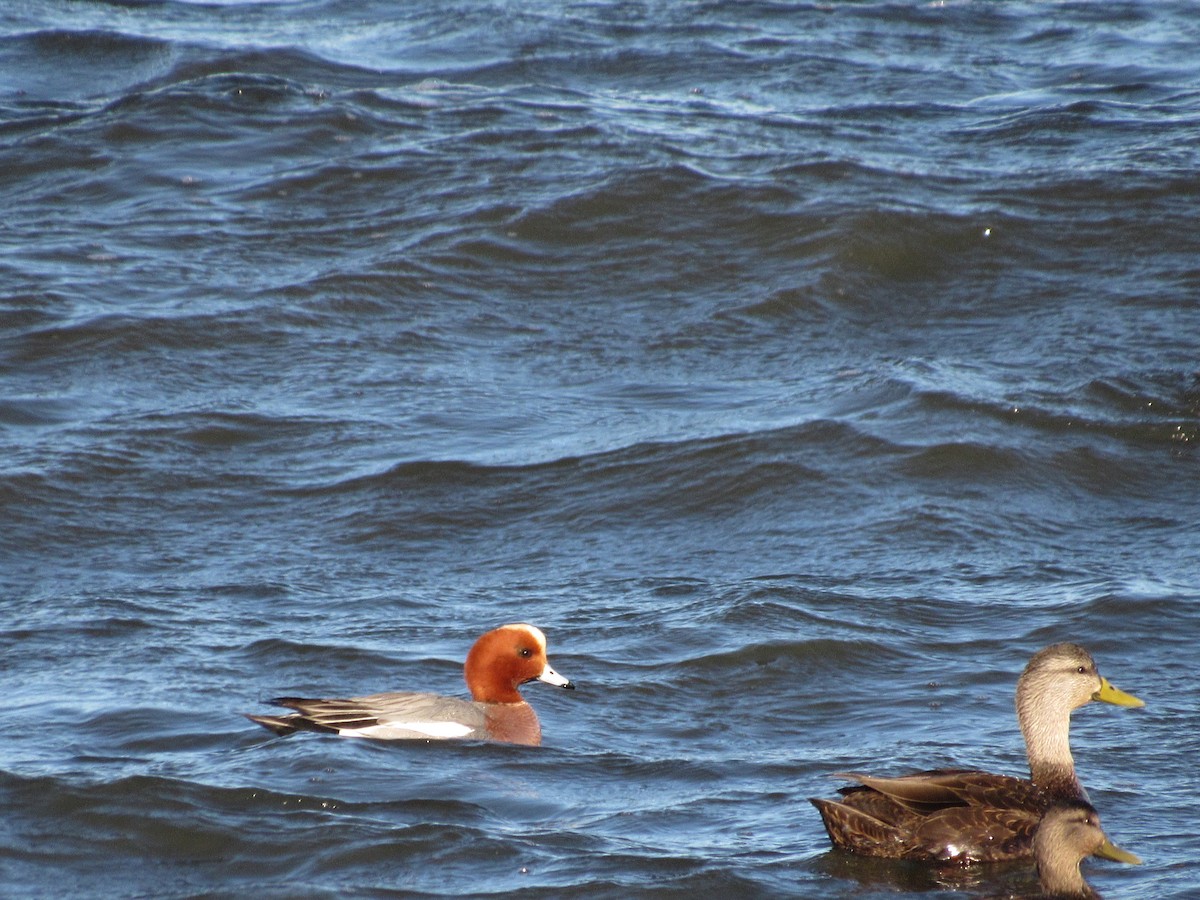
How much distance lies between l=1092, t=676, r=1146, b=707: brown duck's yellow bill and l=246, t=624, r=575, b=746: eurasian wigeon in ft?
7.22

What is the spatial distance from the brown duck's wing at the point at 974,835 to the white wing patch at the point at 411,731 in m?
2.11

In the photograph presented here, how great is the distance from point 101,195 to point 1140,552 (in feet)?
30.1

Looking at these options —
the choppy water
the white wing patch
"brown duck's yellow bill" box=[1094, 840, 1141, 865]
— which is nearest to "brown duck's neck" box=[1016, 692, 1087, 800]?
the choppy water

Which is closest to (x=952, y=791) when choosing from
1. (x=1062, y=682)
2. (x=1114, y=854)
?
(x=1114, y=854)

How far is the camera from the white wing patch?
721cm

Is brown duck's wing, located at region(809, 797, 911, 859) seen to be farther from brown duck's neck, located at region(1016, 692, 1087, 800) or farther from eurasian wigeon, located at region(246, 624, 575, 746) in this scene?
eurasian wigeon, located at region(246, 624, 575, 746)

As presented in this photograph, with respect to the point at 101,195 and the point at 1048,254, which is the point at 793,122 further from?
the point at 101,195

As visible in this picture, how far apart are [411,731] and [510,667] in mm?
567

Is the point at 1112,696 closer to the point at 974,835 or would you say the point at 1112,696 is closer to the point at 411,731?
the point at 974,835

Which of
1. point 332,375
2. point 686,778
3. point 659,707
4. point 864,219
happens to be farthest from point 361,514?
point 864,219

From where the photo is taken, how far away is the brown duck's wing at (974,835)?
244 inches

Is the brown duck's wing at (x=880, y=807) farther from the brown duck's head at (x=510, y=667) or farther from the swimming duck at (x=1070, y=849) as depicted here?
the brown duck's head at (x=510, y=667)

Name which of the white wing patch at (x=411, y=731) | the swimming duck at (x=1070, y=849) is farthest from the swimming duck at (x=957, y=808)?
the white wing patch at (x=411, y=731)

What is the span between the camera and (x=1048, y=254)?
1363 centimetres
